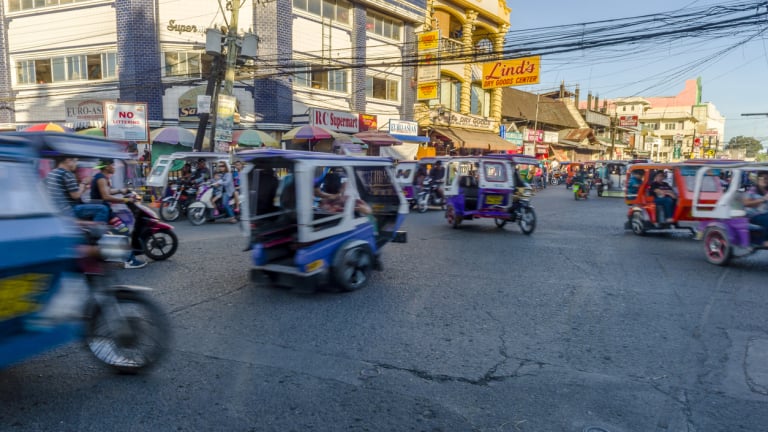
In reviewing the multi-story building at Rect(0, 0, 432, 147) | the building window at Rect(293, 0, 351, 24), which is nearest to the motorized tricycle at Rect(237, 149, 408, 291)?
the multi-story building at Rect(0, 0, 432, 147)

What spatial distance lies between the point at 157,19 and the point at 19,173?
19132 millimetres

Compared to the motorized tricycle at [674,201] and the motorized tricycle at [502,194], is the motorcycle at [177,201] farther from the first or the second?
the motorized tricycle at [674,201]

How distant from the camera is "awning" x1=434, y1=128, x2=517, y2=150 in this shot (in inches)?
1125

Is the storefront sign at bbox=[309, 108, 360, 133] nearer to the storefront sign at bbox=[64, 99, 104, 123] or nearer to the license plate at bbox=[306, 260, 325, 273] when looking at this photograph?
the storefront sign at bbox=[64, 99, 104, 123]

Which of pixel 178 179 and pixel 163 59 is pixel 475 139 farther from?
pixel 178 179

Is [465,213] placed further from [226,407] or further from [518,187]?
[226,407]

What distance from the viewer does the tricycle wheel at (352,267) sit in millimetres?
6289

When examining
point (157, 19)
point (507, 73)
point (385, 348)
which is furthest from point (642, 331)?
point (157, 19)

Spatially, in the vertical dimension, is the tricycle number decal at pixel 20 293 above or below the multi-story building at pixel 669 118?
below

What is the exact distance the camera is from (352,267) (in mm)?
6508

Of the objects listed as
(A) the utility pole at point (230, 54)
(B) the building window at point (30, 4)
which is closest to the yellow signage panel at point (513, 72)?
(A) the utility pole at point (230, 54)

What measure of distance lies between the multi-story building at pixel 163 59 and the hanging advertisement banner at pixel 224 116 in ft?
15.5

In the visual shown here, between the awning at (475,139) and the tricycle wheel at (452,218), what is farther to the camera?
the awning at (475,139)

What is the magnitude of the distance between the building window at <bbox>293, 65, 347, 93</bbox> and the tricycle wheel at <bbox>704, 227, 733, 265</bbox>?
16.4m
